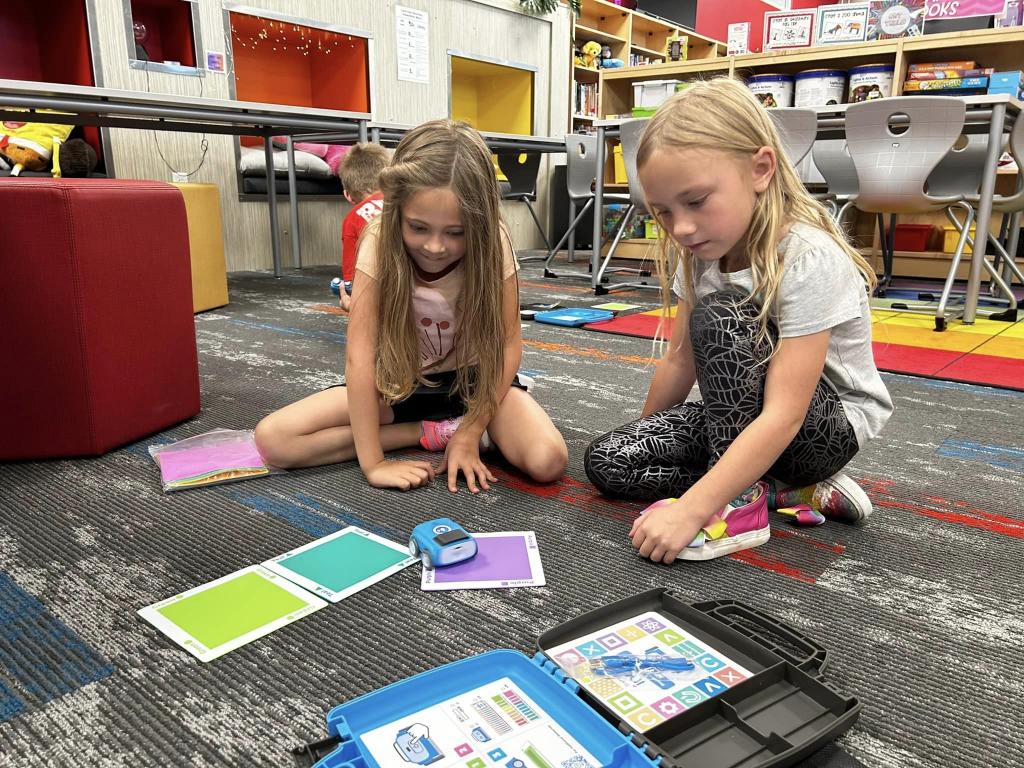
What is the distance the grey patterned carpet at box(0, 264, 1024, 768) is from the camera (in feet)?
2.10

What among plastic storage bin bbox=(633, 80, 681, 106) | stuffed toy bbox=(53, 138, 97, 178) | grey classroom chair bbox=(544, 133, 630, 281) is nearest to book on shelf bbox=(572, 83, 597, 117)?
plastic storage bin bbox=(633, 80, 681, 106)

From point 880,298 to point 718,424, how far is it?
2.71 meters

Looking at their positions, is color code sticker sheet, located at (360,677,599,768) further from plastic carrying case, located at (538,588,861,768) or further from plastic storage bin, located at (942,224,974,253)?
plastic storage bin, located at (942,224,974,253)

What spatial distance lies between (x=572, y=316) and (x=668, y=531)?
1.79 metres

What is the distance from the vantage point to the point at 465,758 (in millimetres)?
563

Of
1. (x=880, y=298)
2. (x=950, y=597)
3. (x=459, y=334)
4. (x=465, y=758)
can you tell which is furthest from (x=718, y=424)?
(x=880, y=298)

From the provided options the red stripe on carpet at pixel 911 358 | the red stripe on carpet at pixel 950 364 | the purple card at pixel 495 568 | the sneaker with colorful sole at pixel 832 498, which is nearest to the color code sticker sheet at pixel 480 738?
the purple card at pixel 495 568

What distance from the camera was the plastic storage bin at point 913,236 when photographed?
3998 millimetres

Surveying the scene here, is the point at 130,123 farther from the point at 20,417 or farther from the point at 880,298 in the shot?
the point at 880,298

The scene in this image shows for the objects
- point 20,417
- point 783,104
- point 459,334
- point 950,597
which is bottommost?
point 950,597

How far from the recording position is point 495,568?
91 centimetres

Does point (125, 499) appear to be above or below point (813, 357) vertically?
below

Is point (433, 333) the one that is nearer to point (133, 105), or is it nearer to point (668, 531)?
point (668, 531)

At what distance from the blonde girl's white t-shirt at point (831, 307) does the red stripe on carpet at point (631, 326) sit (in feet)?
4.30
